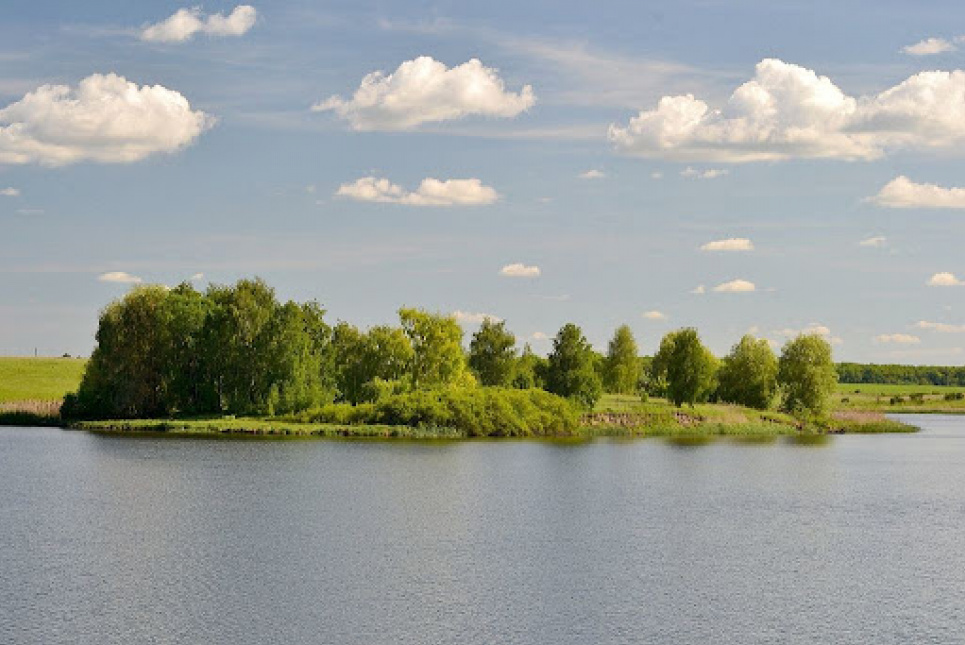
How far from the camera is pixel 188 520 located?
150ft

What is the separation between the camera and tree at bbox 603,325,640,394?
157m

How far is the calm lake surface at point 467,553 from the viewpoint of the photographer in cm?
2961

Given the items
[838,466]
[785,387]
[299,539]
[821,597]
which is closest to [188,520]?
[299,539]

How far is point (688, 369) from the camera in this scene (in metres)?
126

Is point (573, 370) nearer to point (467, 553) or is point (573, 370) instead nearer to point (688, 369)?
point (688, 369)

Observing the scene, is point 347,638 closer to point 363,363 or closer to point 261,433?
point 261,433

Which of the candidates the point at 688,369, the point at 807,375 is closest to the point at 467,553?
the point at 688,369

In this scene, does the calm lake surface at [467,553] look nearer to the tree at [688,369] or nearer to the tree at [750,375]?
the tree at [688,369]

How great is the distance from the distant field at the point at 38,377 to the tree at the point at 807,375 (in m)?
85.8

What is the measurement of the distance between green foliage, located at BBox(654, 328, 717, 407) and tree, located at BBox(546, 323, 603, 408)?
12111mm

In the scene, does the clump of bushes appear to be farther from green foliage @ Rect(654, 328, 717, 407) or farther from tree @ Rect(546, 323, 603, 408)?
green foliage @ Rect(654, 328, 717, 407)

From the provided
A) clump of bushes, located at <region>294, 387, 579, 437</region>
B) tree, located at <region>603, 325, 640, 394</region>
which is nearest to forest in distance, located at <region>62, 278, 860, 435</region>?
clump of bushes, located at <region>294, 387, 579, 437</region>

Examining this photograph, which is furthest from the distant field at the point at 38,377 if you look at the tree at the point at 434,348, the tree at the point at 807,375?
the tree at the point at 807,375

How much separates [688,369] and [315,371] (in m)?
41.9
